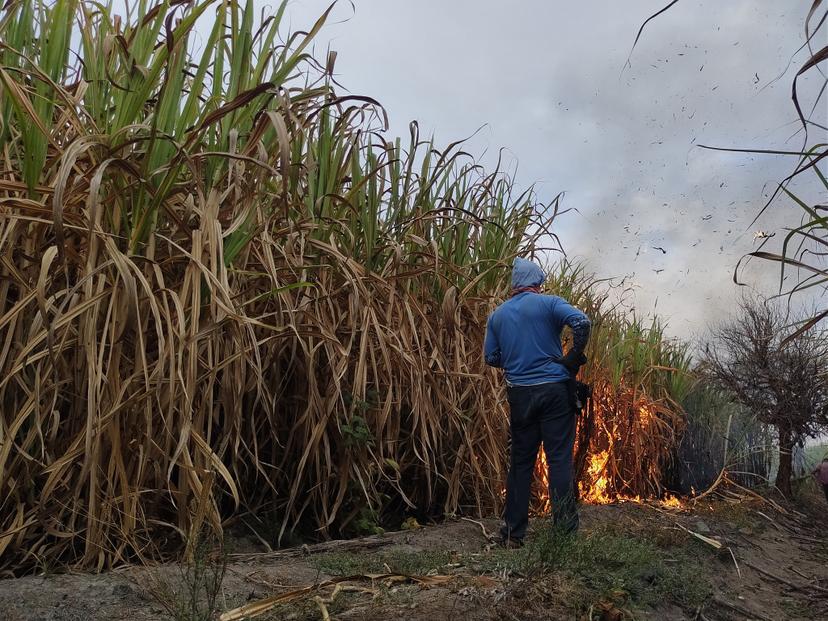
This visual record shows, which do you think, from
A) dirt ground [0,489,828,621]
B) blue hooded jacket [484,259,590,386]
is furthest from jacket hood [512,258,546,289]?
dirt ground [0,489,828,621]

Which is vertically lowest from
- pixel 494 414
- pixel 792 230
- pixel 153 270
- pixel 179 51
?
pixel 494 414

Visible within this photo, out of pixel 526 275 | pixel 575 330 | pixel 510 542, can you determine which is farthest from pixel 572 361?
pixel 510 542

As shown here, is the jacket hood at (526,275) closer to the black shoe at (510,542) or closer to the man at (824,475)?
the black shoe at (510,542)

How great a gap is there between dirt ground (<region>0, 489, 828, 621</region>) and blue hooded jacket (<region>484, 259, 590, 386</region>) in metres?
0.83

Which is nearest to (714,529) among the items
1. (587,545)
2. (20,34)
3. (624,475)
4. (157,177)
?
(624,475)

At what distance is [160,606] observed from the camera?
2166mm

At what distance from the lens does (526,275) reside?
4.23 metres

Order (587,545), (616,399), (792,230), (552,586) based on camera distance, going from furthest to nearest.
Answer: (616,399) < (587,545) < (552,586) < (792,230)

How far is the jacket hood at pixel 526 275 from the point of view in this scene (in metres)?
4.22

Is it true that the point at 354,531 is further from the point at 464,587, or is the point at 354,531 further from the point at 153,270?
the point at 153,270

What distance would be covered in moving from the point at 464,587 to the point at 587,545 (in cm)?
72

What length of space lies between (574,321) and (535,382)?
0.38m

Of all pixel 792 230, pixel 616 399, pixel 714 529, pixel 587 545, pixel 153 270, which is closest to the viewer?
pixel 792 230

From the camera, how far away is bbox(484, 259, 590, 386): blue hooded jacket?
4.01 metres
